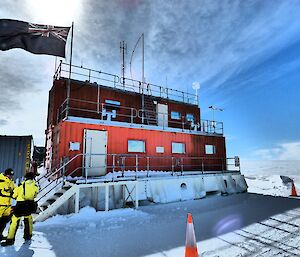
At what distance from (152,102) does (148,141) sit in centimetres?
429

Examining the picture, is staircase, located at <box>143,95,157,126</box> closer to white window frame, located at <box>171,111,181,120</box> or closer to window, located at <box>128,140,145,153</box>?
white window frame, located at <box>171,111,181,120</box>

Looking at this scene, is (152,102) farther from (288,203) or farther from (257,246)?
(257,246)

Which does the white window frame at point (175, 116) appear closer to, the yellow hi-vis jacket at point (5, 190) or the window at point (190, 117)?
the window at point (190, 117)

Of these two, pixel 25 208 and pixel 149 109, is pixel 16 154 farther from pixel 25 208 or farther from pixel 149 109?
pixel 149 109

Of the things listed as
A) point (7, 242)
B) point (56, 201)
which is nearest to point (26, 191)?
point (7, 242)

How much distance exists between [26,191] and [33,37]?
10.5 metres

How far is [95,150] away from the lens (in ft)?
37.7

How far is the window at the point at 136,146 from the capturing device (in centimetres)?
1267

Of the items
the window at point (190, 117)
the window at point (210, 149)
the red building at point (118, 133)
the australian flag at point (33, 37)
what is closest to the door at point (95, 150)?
the red building at point (118, 133)

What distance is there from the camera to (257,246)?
539 centimetres

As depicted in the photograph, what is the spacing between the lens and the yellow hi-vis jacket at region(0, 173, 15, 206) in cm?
609

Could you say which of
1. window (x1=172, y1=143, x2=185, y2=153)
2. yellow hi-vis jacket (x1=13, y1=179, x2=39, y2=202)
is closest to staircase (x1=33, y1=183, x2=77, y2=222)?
yellow hi-vis jacket (x1=13, y1=179, x2=39, y2=202)

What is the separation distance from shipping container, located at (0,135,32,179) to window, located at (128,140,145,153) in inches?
246

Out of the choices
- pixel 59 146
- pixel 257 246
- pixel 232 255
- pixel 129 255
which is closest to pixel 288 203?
pixel 257 246
